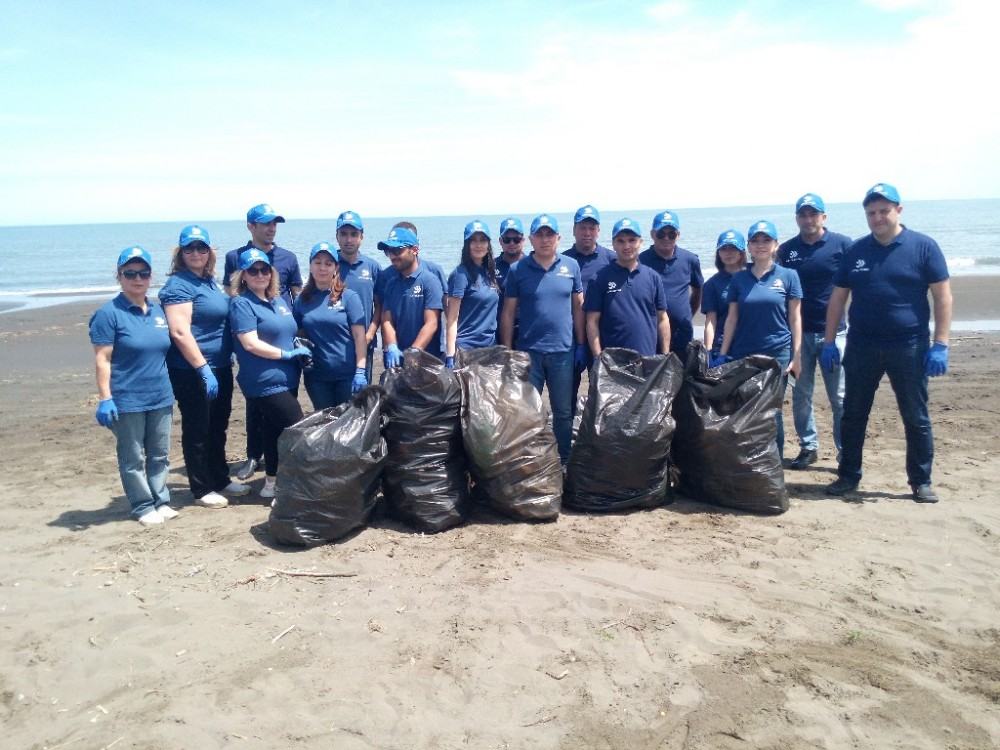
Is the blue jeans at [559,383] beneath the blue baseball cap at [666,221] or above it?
beneath

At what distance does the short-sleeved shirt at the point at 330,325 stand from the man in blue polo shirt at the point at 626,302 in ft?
4.89

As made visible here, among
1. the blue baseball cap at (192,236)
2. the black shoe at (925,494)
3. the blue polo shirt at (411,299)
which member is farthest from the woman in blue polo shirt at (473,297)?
the black shoe at (925,494)

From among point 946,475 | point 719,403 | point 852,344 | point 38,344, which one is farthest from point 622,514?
point 38,344

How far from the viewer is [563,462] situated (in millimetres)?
5039

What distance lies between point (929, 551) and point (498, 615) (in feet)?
7.53

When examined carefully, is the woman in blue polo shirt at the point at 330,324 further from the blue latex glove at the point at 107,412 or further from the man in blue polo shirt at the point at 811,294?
the man in blue polo shirt at the point at 811,294

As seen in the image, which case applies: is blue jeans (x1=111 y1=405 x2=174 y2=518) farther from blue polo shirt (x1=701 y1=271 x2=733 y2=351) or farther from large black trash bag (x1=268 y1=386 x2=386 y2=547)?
blue polo shirt (x1=701 y1=271 x2=733 y2=351)

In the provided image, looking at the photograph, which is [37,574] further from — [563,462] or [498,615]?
[563,462]

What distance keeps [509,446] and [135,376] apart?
A: 2156mm

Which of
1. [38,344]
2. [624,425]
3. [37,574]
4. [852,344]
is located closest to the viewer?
[37,574]

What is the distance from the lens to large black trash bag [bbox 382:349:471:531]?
4160 millimetres

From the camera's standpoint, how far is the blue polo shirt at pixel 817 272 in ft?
17.0

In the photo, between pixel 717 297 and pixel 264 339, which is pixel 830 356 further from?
pixel 264 339

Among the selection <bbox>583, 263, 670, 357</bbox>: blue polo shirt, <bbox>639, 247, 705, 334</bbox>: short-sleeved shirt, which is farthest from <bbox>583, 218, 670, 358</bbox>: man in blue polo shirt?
<bbox>639, 247, 705, 334</bbox>: short-sleeved shirt
